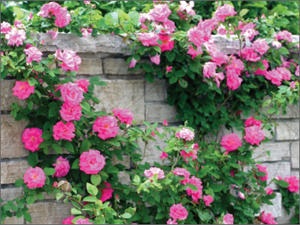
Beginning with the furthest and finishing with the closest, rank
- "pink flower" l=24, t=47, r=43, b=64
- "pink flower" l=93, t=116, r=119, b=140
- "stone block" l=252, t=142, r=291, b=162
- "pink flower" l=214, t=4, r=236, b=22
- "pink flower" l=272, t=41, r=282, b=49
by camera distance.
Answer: "stone block" l=252, t=142, r=291, b=162
"pink flower" l=272, t=41, r=282, b=49
"pink flower" l=214, t=4, r=236, b=22
"pink flower" l=93, t=116, r=119, b=140
"pink flower" l=24, t=47, r=43, b=64

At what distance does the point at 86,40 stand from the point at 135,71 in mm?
320

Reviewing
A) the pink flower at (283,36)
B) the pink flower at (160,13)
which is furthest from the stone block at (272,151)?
the pink flower at (160,13)

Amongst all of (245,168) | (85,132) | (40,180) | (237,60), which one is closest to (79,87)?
(85,132)

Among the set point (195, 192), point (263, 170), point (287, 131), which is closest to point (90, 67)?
point (195, 192)

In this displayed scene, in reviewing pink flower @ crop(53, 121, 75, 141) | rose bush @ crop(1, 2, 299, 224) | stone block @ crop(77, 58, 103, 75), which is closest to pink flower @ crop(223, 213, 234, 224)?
rose bush @ crop(1, 2, 299, 224)

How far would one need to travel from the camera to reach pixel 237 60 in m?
2.11

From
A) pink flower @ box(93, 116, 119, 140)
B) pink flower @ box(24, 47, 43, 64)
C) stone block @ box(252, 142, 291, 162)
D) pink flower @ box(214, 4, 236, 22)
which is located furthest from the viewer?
stone block @ box(252, 142, 291, 162)

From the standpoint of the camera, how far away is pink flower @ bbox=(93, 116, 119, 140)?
1.78m

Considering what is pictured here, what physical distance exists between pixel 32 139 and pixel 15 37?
1.63ft

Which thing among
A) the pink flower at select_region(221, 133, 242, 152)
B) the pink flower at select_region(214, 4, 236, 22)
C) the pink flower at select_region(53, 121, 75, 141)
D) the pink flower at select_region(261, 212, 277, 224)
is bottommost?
the pink flower at select_region(261, 212, 277, 224)

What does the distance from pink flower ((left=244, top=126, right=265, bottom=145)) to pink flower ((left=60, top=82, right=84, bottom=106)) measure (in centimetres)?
100

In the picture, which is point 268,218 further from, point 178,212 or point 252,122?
point 178,212

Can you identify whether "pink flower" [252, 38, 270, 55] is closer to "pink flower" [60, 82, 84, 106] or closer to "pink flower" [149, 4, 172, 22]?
"pink flower" [149, 4, 172, 22]

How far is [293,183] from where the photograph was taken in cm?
232
